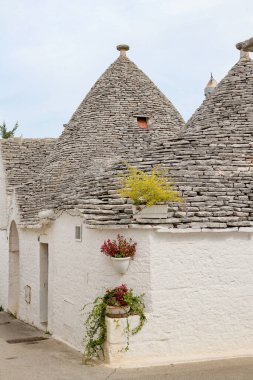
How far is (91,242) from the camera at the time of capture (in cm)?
1026

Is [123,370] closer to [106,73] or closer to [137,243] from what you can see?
[137,243]

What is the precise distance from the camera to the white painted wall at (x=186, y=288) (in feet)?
30.4

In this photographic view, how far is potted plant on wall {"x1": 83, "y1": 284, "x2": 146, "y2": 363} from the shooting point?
9.07 meters

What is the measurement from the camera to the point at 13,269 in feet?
56.4

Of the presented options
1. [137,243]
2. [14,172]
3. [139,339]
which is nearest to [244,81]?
[137,243]

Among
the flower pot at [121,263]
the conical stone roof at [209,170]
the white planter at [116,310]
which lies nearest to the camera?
the white planter at [116,310]

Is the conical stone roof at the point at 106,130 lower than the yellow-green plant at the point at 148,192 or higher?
higher

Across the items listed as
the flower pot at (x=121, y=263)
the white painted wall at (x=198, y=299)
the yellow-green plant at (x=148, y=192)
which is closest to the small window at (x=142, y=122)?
the yellow-green plant at (x=148, y=192)

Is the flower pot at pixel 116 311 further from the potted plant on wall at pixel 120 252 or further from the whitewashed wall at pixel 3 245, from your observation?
the whitewashed wall at pixel 3 245

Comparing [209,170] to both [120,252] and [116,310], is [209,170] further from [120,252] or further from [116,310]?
[116,310]

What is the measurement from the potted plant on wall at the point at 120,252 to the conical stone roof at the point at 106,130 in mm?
5331

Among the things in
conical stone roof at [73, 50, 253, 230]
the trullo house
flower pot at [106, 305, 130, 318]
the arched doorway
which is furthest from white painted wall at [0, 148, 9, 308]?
flower pot at [106, 305, 130, 318]

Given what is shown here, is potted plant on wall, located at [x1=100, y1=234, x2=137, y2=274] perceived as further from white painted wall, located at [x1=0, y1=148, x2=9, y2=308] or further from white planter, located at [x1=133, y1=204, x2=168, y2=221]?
white painted wall, located at [x1=0, y1=148, x2=9, y2=308]

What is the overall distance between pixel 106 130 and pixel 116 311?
29.2 ft
